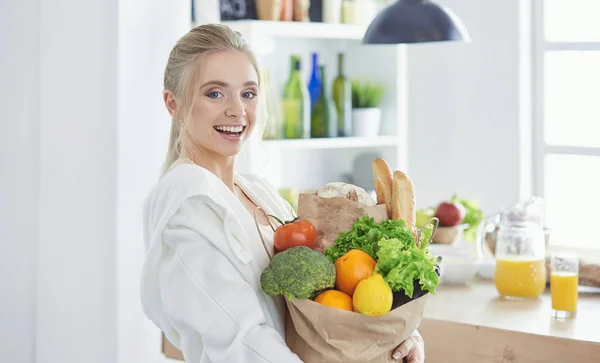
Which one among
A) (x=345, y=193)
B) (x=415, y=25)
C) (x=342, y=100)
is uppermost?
(x=415, y=25)

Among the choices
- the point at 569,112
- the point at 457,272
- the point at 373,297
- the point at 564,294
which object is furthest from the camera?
the point at 569,112

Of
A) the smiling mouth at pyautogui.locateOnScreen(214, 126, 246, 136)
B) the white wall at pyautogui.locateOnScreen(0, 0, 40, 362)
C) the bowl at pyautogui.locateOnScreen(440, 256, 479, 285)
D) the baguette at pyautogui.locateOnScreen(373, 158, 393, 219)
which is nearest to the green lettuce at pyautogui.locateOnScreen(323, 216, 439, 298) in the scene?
the baguette at pyautogui.locateOnScreen(373, 158, 393, 219)

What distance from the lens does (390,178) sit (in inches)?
71.5

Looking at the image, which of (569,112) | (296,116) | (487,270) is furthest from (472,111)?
(487,270)

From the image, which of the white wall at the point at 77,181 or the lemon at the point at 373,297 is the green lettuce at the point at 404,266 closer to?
the lemon at the point at 373,297

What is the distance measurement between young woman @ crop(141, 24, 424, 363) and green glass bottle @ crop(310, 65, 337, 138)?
1963mm

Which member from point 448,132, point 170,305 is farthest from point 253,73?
point 448,132

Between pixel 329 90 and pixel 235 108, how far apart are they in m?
2.27

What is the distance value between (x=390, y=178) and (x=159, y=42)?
135cm

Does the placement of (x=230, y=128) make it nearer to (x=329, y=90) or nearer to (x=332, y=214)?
(x=332, y=214)

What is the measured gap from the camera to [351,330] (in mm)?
1580

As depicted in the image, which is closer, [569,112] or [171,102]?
[171,102]

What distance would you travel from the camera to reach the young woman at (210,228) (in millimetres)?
1602

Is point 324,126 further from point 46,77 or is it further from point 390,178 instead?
point 390,178
